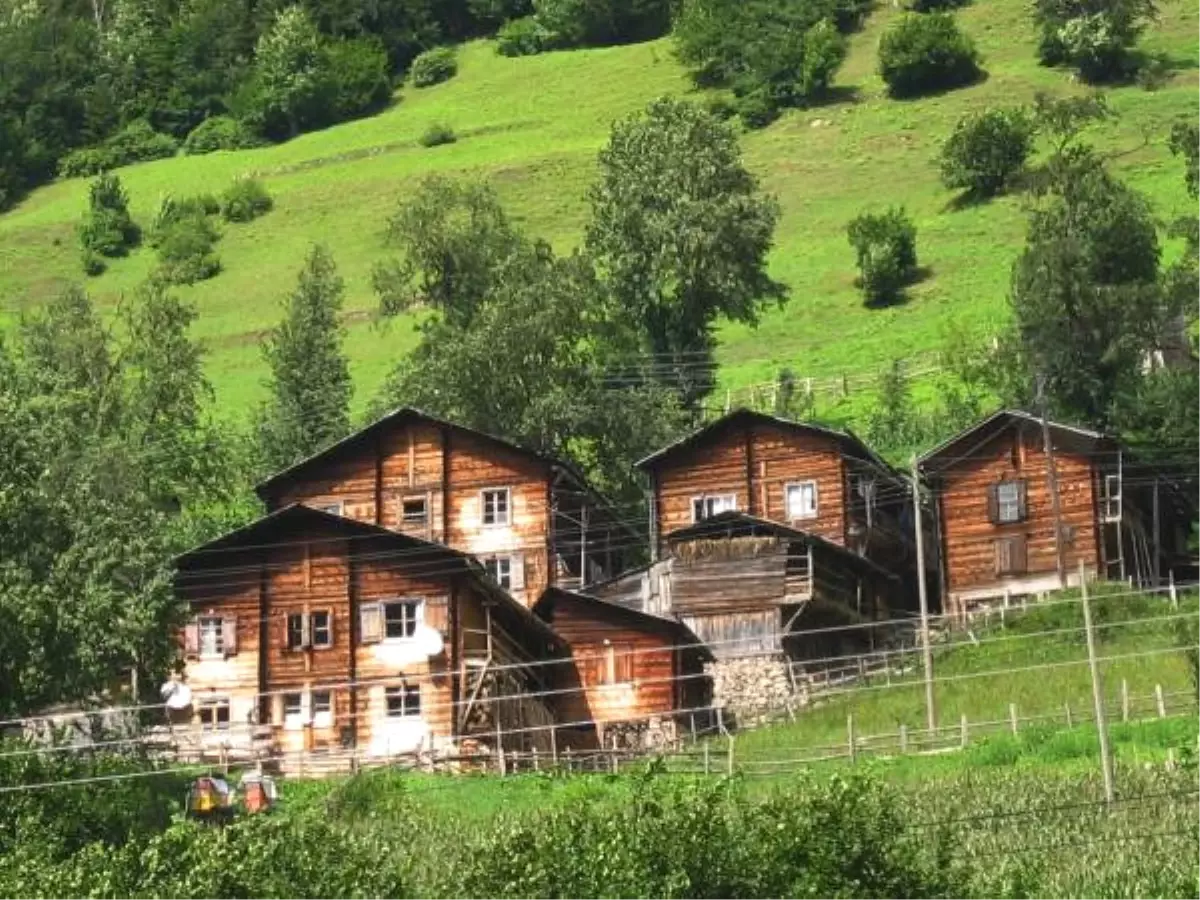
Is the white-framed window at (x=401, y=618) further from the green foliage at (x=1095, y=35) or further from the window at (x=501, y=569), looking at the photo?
the green foliage at (x=1095, y=35)

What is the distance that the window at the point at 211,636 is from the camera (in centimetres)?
7388

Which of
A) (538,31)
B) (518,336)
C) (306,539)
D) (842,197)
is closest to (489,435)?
(518,336)

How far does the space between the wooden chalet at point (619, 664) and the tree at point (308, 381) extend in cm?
2556

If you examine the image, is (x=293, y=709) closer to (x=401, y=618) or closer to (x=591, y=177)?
(x=401, y=618)

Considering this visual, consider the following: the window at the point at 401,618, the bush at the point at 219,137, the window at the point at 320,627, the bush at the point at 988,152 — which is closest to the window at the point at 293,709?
the window at the point at 320,627

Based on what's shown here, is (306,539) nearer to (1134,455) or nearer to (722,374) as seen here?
(1134,455)

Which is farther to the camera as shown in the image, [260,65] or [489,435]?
[260,65]

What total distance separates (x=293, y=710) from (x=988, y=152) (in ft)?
232

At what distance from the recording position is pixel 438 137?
171 m

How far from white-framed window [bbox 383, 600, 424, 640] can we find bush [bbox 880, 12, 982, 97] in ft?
305

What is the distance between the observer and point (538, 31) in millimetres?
193375

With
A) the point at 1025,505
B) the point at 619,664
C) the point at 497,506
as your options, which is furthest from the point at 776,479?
the point at 619,664

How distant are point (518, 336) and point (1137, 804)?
141 feet

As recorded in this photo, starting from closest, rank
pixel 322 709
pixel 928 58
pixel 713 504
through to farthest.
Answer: pixel 322 709 → pixel 713 504 → pixel 928 58
